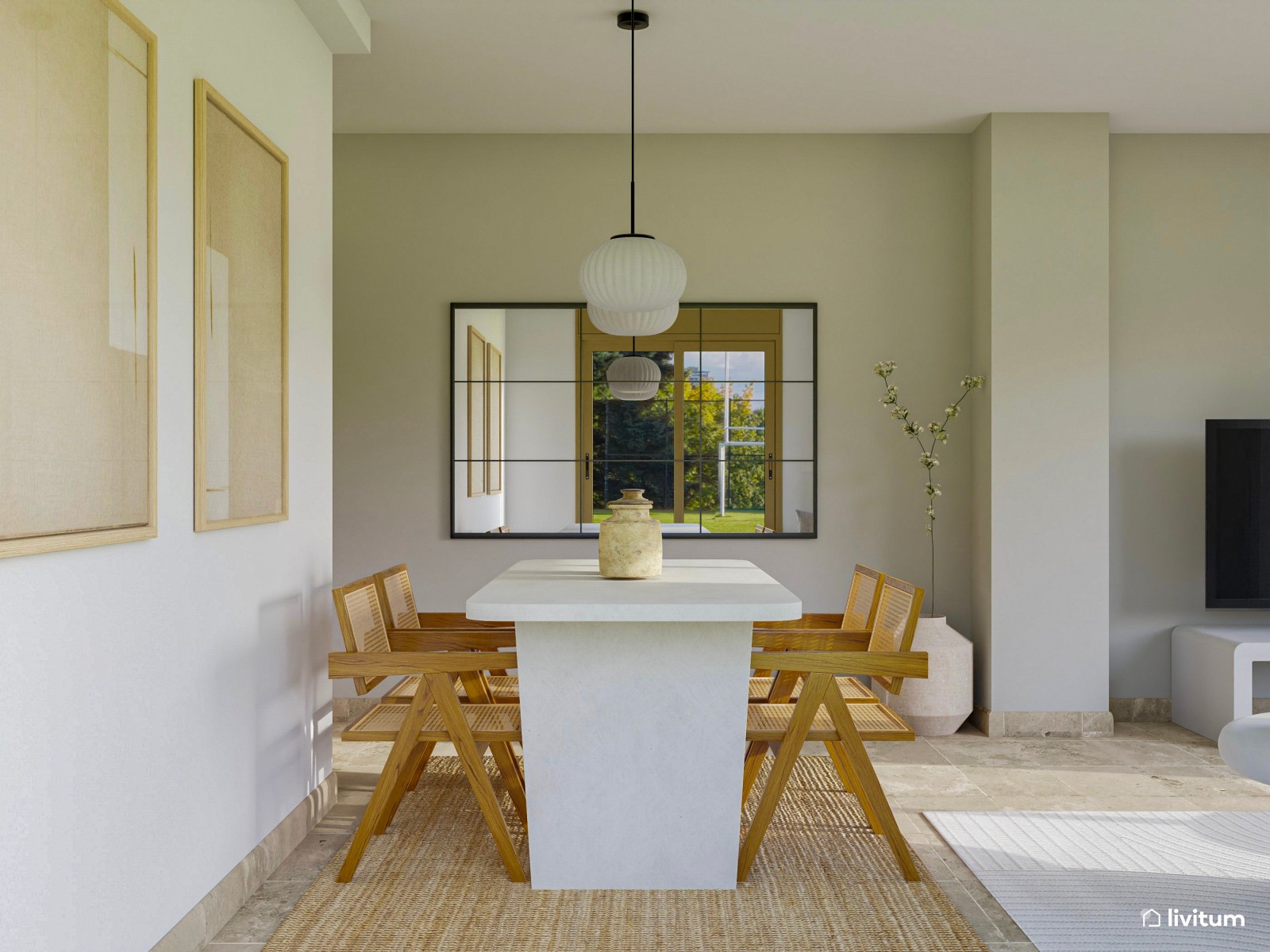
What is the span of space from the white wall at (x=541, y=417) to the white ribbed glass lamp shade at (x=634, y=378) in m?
0.22

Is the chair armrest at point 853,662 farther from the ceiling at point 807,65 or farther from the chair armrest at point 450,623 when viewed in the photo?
the ceiling at point 807,65

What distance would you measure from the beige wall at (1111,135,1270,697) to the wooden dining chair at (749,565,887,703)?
6.89 feet

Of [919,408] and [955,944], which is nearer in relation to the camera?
[955,944]

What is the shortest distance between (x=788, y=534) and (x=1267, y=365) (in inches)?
101

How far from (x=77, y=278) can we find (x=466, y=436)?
10.2ft

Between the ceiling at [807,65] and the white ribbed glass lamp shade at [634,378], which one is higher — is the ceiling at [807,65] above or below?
above

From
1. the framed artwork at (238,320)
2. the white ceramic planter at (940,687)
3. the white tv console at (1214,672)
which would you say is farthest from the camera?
the white ceramic planter at (940,687)


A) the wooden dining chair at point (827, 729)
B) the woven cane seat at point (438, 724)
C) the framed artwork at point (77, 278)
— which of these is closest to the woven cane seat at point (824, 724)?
the wooden dining chair at point (827, 729)

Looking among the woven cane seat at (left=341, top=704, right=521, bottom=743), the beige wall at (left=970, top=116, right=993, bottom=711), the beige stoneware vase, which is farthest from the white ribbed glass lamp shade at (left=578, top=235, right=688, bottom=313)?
the beige wall at (left=970, top=116, right=993, bottom=711)

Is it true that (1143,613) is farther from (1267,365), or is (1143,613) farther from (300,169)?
(300,169)

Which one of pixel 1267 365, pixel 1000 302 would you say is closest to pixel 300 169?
pixel 1000 302

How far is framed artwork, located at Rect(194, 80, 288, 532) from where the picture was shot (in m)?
2.54

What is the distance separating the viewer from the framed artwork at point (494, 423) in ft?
16.5

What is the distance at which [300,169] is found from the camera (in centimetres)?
337
